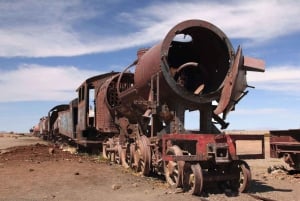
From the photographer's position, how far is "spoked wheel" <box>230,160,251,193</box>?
31.3ft

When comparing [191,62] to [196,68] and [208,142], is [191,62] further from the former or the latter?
[208,142]

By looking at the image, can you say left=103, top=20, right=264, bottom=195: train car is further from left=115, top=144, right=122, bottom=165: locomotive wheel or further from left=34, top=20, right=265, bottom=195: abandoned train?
left=115, top=144, right=122, bottom=165: locomotive wheel

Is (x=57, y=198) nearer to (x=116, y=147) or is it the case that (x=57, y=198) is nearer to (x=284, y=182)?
(x=284, y=182)

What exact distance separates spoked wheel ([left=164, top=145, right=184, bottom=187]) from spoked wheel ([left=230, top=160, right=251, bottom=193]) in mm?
1177

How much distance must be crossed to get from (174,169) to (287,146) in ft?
16.2

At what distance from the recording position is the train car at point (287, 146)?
1330cm

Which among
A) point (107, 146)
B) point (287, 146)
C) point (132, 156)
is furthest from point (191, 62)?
point (107, 146)

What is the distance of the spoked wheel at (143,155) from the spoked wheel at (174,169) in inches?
45.8

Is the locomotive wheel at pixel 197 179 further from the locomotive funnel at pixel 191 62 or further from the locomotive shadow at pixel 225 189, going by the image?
the locomotive funnel at pixel 191 62

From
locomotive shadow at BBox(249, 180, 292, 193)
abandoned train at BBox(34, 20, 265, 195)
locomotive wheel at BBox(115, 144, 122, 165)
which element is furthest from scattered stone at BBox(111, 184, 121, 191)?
locomotive wheel at BBox(115, 144, 122, 165)

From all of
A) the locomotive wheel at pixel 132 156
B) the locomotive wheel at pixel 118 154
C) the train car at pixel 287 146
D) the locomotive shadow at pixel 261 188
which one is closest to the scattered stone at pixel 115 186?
the locomotive wheel at pixel 132 156

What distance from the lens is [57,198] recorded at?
9.03 metres

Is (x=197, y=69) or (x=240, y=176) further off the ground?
(x=197, y=69)

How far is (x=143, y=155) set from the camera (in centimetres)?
1162
